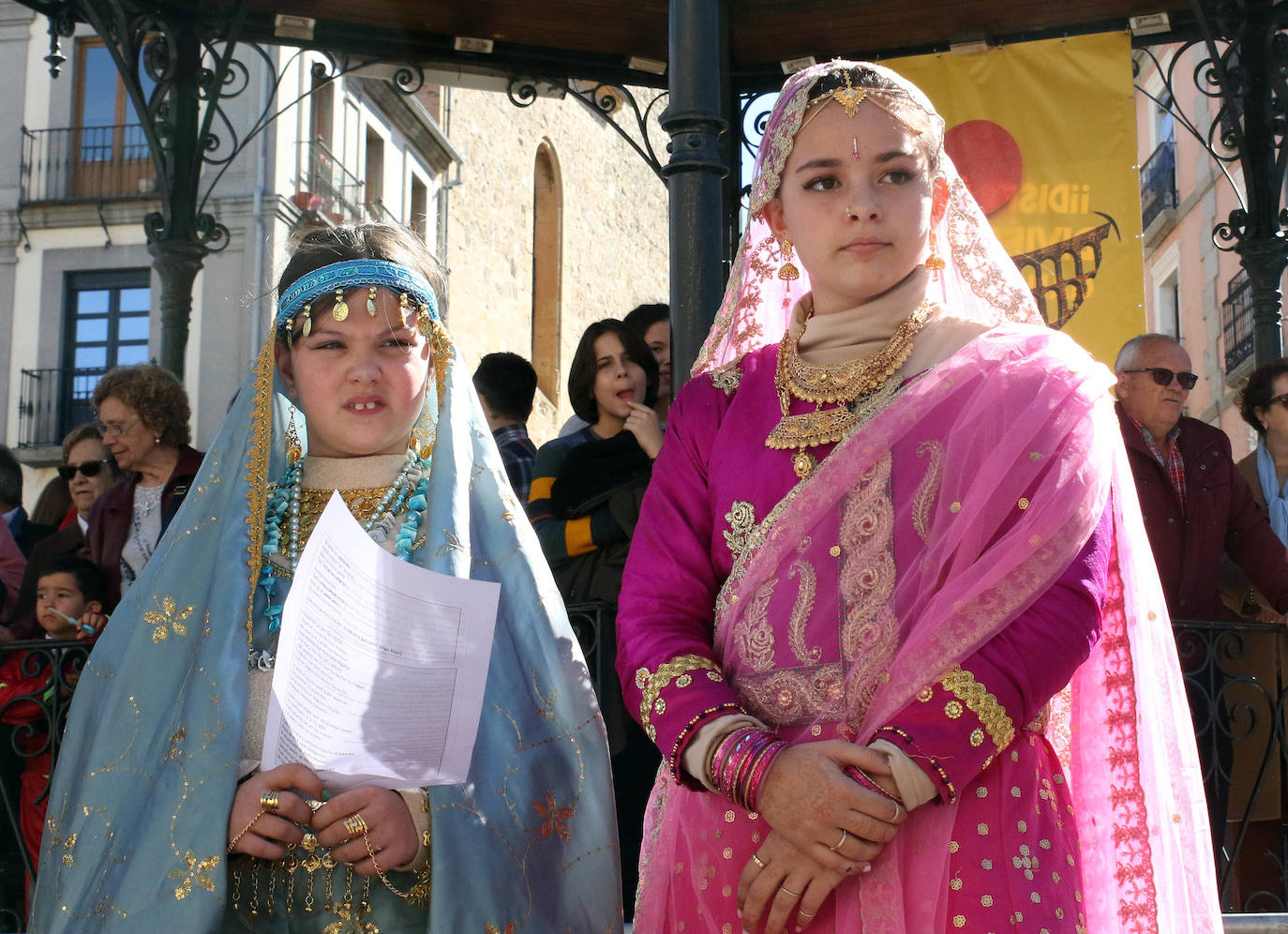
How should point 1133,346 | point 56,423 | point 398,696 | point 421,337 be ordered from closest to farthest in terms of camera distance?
point 398,696, point 421,337, point 1133,346, point 56,423

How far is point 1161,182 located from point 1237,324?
415cm

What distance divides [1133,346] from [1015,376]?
3266mm

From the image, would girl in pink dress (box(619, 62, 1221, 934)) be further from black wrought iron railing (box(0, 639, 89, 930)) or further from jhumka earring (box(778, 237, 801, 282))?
black wrought iron railing (box(0, 639, 89, 930))

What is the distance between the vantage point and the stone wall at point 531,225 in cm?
2531

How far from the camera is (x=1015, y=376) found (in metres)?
2.39

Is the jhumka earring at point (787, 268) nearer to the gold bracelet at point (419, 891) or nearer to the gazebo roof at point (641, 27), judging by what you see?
the gold bracelet at point (419, 891)

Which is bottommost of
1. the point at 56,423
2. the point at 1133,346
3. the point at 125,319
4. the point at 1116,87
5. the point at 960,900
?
the point at 960,900

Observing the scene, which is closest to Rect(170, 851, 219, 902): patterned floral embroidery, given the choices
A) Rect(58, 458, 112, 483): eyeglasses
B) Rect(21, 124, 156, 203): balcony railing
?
Rect(58, 458, 112, 483): eyeglasses

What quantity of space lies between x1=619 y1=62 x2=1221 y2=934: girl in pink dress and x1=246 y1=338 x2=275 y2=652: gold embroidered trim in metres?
0.64

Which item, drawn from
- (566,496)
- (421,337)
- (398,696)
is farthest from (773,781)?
(566,496)

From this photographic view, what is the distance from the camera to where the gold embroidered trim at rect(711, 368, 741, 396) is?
274 cm

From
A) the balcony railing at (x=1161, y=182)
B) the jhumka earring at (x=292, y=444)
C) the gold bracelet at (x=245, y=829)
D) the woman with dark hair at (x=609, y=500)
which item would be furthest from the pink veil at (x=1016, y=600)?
the balcony railing at (x=1161, y=182)

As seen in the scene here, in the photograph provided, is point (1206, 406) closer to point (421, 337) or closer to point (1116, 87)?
point (1116, 87)

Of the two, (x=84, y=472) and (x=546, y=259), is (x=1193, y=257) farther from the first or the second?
(x=84, y=472)
